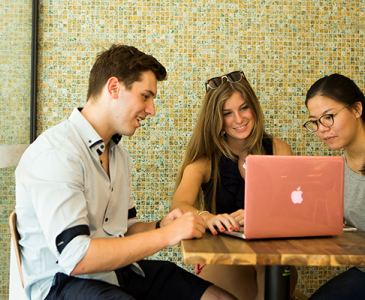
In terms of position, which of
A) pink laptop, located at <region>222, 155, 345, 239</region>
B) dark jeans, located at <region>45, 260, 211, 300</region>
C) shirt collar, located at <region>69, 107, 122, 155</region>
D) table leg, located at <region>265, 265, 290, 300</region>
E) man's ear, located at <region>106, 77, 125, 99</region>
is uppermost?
man's ear, located at <region>106, 77, 125, 99</region>

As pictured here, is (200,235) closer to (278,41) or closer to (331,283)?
(331,283)

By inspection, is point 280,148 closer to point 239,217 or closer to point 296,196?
point 239,217

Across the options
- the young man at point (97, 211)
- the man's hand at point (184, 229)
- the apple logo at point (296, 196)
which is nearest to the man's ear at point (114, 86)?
the young man at point (97, 211)

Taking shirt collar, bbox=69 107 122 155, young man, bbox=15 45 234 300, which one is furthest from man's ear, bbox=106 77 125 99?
shirt collar, bbox=69 107 122 155

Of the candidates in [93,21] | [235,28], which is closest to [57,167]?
[93,21]

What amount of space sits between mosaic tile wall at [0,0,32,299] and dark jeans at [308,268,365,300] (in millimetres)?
1805

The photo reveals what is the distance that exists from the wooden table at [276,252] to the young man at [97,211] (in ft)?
0.38

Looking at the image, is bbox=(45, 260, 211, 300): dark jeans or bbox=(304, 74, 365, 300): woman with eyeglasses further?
bbox=(304, 74, 365, 300): woman with eyeglasses

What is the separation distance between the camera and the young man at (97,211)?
1.15m

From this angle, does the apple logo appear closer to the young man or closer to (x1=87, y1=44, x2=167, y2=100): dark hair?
the young man

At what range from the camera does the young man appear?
3.79 ft

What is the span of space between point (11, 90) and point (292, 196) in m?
1.91

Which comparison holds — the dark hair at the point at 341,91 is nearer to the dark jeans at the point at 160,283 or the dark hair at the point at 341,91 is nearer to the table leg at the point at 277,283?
the table leg at the point at 277,283

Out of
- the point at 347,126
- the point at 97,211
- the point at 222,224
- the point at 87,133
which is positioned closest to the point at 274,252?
the point at 222,224
